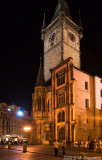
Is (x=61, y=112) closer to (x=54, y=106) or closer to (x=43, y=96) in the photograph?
(x=54, y=106)

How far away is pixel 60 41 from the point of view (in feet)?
165

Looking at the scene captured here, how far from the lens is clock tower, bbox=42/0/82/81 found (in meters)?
50.2

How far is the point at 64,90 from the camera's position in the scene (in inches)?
1574

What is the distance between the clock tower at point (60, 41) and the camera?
165 feet

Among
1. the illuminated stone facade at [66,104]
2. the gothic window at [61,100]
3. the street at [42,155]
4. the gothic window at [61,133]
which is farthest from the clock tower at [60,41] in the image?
the street at [42,155]

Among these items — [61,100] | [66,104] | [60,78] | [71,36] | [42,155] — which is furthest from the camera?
[71,36]

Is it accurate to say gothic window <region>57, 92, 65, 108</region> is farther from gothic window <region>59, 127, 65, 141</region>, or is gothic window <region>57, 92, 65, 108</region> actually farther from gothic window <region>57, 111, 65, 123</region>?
gothic window <region>59, 127, 65, 141</region>

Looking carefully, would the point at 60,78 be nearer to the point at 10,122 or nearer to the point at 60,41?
the point at 60,41

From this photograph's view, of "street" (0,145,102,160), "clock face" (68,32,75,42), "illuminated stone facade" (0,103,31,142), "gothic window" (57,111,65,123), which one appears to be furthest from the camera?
"illuminated stone facade" (0,103,31,142)

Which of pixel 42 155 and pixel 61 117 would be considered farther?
pixel 61 117

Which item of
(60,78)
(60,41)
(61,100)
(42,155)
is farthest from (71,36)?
(42,155)

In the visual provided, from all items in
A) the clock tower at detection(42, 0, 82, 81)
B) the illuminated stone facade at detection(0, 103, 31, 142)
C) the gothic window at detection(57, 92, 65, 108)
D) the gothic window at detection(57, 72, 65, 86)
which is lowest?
the illuminated stone facade at detection(0, 103, 31, 142)

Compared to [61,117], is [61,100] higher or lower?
higher

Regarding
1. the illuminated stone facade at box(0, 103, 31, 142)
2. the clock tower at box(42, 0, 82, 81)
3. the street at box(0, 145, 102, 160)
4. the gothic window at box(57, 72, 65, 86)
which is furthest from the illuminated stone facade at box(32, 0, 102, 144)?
the illuminated stone facade at box(0, 103, 31, 142)
